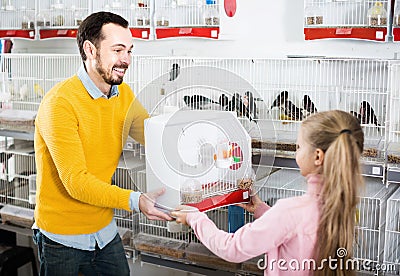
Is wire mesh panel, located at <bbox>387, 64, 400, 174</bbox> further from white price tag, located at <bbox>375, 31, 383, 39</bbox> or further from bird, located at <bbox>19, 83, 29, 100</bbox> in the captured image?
bird, located at <bbox>19, 83, 29, 100</bbox>

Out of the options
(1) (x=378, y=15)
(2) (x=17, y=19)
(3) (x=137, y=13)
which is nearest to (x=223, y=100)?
(1) (x=378, y=15)

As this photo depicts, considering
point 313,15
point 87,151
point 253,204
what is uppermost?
point 313,15

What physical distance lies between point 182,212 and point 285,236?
0.41 meters

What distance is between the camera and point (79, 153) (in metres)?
2.13

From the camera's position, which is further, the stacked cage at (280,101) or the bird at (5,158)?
the bird at (5,158)

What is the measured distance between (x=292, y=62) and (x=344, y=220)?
155 centimetres

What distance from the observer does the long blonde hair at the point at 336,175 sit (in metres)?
1.63

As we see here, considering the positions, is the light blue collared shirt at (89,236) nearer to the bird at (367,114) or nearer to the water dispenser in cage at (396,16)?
the bird at (367,114)

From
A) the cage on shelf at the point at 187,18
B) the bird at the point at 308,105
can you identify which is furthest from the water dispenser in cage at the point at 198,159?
the cage on shelf at the point at 187,18

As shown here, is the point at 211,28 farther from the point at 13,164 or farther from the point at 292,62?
the point at 13,164

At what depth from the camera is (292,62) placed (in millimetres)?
3092

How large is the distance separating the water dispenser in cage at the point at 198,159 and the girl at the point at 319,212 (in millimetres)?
300

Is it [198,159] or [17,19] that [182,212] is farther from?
[17,19]

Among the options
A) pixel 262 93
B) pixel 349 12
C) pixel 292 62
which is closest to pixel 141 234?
pixel 262 93
